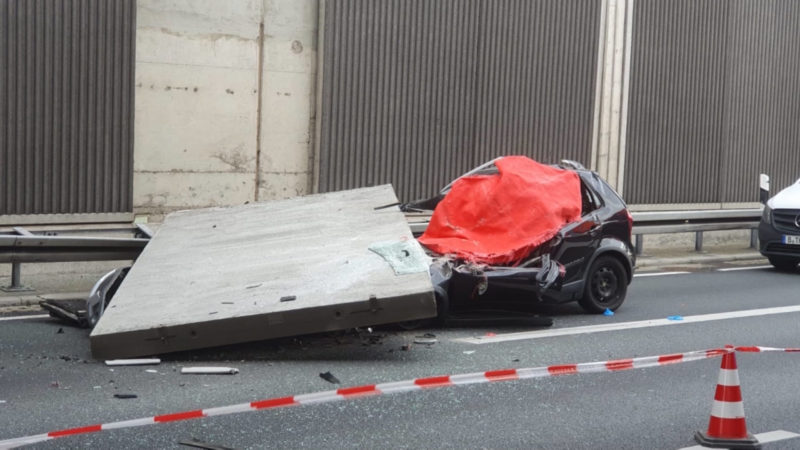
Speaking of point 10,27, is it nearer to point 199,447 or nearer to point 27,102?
point 27,102

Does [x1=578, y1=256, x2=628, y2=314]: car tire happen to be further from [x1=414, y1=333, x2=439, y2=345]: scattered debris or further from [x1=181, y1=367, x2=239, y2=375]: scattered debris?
[x1=181, y1=367, x2=239, y2=375]: scattered debris

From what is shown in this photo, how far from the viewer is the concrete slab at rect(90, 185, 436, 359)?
838cm

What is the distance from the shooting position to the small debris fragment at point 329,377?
8.17 m

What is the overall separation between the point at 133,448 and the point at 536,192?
19.5 ft

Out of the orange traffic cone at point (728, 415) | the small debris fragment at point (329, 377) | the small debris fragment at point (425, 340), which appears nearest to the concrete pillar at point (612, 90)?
the small debris fragment at point (425, 340)

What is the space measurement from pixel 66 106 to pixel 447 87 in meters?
6.59

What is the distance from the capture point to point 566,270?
11.2m

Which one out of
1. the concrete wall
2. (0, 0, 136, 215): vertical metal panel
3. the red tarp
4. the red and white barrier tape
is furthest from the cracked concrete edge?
the red and white barrier tape

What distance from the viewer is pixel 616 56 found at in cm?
2111

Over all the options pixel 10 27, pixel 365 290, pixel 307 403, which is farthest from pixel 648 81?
pixel 307 403

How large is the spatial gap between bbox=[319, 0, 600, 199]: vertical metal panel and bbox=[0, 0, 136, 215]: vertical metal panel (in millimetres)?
3314

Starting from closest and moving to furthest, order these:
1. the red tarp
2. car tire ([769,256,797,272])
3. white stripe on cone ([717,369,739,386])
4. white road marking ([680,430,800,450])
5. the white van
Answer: white stripe on cone ([717,369,739,386]) → white road marking ([680,430,800,450]) → the red tarp → the white van → car tire ([769,256,797,272])

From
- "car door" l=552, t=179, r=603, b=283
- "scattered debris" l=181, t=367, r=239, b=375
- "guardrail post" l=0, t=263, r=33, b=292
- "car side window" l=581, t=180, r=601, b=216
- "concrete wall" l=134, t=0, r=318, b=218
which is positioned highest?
"concrete wall" l=134, t=0, r=318, b=218

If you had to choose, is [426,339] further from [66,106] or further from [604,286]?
[66,106]
